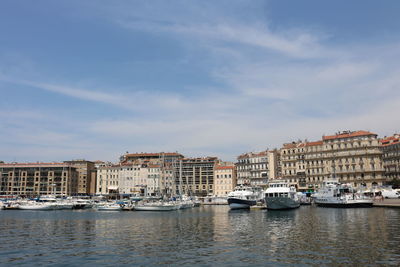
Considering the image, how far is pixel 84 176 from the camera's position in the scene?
193 meters

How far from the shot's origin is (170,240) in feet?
126

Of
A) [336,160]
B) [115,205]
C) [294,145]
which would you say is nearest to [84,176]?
[115,205]

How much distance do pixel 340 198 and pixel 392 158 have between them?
5855 cm

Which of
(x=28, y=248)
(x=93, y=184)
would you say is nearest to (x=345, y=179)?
(x=28, y=248)

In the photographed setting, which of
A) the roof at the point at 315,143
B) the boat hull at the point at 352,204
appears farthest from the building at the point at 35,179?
the boat hull at the point at 352,204

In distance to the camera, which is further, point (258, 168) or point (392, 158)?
point (258, 168)

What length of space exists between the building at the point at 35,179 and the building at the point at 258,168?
8978 cm

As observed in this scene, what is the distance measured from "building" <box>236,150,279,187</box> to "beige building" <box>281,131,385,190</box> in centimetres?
1134

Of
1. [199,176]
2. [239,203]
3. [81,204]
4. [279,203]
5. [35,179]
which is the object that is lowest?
[81,204]

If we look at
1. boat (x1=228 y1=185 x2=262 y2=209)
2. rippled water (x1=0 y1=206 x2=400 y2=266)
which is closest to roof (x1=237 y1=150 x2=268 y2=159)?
boat (x1=228 y1=185 x2=262 y2=209)

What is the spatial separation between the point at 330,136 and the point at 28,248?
12329 cm

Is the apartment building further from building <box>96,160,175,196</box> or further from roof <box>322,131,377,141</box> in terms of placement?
roof <box>322,131,377,141</box>

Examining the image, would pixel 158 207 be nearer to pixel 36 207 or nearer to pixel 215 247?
pixel 36 207

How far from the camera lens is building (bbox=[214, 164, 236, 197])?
168125mm
